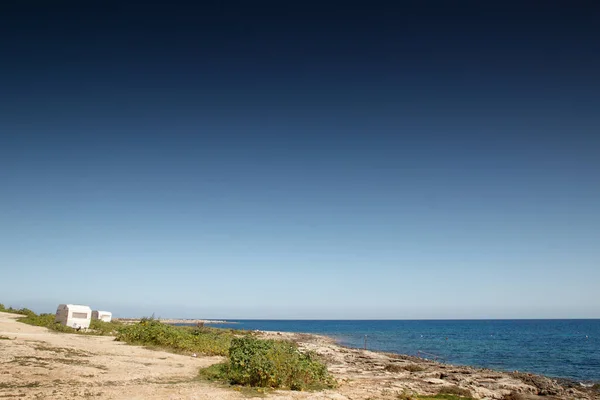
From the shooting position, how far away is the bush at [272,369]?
16739 millimetres

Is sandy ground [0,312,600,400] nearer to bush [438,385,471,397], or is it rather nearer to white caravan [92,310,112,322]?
bush [438,385,471,397]

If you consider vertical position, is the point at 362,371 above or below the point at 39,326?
below

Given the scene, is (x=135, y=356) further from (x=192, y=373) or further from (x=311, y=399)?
(x=311, y=399)

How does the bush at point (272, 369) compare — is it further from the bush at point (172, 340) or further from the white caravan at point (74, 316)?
the white caravan at point (74, 316)

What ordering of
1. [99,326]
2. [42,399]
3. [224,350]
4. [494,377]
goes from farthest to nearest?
[99,326] < [494,377] < [224,350] < [42,399]

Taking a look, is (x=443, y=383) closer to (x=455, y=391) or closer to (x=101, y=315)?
(x=455, y=391)

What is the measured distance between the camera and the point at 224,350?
27.7 m

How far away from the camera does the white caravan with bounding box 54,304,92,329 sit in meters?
35.4

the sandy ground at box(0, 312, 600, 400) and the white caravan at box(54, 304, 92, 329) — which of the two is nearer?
the sandy ground at box(0, 312, 600, 400)

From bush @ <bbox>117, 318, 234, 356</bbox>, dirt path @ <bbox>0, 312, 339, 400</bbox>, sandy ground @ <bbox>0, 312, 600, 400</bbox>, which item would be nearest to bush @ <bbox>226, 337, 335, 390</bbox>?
sandy ground @ <bbox>0, 312, 600, 400</bbox>

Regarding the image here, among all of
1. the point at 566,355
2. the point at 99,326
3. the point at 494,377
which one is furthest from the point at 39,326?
the point at 566,355

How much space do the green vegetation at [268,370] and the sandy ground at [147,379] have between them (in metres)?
0.93

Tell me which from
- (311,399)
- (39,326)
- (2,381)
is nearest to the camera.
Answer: (2,381)

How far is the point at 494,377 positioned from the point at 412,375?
268 inches
